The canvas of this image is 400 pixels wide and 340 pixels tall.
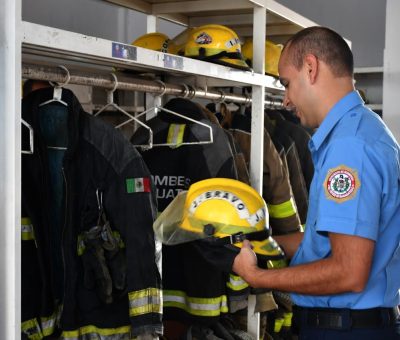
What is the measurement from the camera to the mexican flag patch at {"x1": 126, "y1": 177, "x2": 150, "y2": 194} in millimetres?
2318

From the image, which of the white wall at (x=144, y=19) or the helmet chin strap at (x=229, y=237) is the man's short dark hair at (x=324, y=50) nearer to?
the helmet chin strap at (x=229, y=237)

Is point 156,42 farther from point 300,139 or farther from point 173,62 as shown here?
point 300,139

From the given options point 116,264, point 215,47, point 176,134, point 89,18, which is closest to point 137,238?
point 116,264

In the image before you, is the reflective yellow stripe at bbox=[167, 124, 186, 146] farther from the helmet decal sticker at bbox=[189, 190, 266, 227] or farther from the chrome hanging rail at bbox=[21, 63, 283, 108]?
the helmet decal sticker at bbox=[189, 190, 266, 227]

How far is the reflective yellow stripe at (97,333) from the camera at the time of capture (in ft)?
7.41

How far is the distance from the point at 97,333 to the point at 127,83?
38.6 inches

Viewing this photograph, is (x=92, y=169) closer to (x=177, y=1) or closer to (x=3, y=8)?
(x=3, y=8)

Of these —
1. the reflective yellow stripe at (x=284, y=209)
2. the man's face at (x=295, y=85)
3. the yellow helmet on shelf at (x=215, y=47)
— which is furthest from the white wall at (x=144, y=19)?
the man's face at (x=295, y=85)

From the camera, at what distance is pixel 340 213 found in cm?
179

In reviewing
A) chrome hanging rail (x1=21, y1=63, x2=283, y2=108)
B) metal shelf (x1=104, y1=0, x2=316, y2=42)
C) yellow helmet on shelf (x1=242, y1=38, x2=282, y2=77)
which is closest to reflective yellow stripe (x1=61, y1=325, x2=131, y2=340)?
chrome hanging rail (x1=21, y1=63, x2=283, y2=108)

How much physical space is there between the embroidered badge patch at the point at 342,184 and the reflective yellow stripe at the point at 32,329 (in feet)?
3.65

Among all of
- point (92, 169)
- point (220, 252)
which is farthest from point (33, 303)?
point (220, 252)

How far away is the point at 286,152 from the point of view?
3.84 metres

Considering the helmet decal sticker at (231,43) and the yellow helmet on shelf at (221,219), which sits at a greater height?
the helmet decal sticker at (231,43)
